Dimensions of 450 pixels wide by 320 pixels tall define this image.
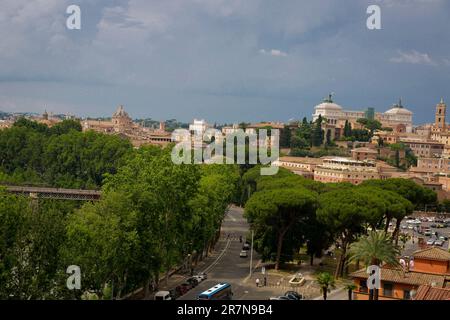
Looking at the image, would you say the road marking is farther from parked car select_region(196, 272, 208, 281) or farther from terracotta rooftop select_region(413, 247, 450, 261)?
terracotta rooftop select_region(413, 247, 450, 261)

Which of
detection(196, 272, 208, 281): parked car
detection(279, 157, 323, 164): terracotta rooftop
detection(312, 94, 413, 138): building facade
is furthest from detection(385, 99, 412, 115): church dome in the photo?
detection(196, 272, 208, 281): parked car

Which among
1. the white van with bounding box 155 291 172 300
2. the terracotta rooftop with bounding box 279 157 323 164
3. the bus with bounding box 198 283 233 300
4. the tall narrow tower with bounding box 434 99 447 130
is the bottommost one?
the white van with bounding box 155 291 172 300

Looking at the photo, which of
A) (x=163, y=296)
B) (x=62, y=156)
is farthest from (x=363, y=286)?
(x=62, y=156)

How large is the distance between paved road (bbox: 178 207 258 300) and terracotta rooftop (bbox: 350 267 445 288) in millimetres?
5878

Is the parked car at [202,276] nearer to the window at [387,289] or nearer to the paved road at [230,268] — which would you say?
the paved road at [230,268]

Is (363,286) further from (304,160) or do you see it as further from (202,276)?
(304,160)

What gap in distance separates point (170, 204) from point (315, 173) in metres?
46.7

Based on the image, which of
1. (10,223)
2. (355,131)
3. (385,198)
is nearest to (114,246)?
(10,223)

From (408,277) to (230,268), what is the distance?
1165 cm

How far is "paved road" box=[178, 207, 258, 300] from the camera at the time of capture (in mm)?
24828

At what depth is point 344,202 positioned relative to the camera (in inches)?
1113

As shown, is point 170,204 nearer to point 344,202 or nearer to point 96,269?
point 96,269

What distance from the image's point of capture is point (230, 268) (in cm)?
2995

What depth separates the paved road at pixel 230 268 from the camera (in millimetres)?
24828
